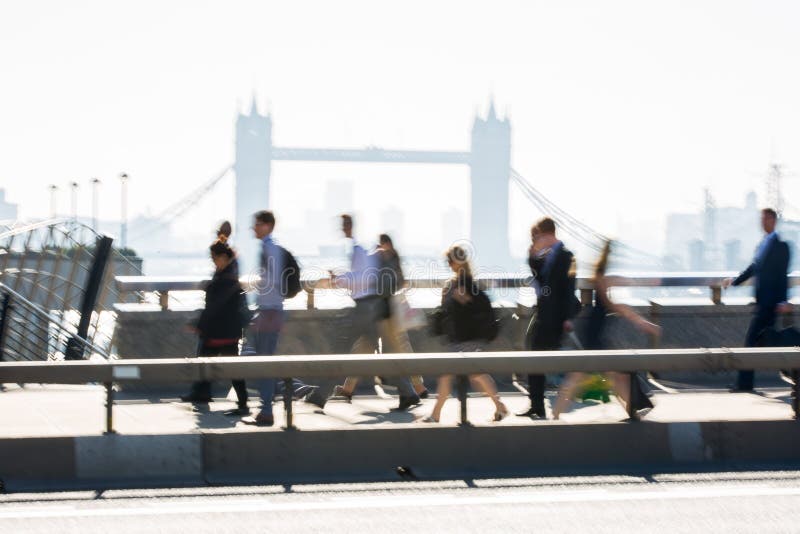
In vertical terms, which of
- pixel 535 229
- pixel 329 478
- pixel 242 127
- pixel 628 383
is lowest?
pixel 329 478

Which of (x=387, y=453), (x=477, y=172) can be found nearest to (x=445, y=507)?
(x=387, y=453)

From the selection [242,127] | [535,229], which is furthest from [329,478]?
[242,127]

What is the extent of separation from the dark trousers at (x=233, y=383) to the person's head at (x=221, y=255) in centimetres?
61

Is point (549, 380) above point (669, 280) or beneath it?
beneath

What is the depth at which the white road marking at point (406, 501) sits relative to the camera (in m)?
6.07

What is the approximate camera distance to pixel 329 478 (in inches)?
274

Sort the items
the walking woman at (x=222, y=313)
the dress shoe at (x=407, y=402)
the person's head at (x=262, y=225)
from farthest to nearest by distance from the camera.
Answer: the dress shoe at (x=407, y=402), the walking woman at (x=222, y=313), the person's head at (x=262, y=225)

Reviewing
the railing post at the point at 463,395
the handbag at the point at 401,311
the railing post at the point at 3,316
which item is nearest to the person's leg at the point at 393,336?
the handbag at the point at 401,311

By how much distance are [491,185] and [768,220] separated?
15928 centimetres

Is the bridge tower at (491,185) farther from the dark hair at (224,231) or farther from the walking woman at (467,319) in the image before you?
the walking woman at (467,319)

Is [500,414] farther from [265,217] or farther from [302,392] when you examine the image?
[265,217]

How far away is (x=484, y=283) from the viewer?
11.4 metres

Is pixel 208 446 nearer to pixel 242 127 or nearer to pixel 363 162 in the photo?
pixel 363 162

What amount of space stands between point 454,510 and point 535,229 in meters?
3.04
